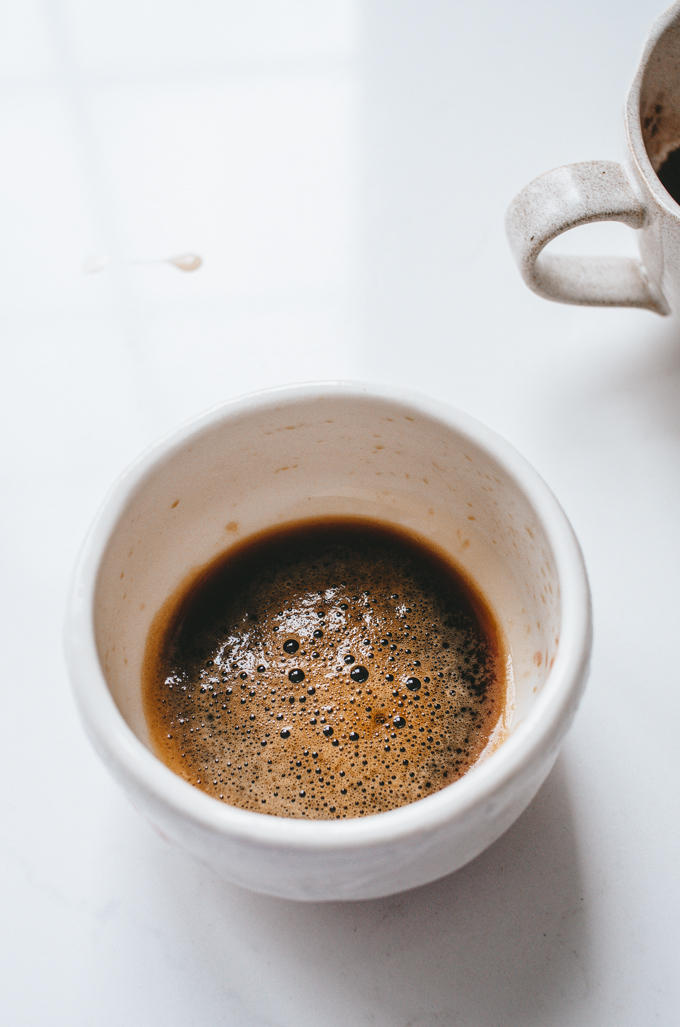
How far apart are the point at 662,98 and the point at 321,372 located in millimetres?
347

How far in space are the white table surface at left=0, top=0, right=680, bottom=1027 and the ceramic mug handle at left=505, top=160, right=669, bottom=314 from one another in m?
0.07

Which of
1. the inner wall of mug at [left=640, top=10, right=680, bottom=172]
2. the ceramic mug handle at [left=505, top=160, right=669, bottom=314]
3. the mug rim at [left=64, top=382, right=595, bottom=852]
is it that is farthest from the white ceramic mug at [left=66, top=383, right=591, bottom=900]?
the inner wall of mug at [left=640, top=10, right=680, bottom=172]

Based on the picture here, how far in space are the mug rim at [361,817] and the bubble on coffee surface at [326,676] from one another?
0.08m

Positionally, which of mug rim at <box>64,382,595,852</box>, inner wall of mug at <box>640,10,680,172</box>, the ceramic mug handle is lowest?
mug rim at <box>64,382,595,852</box>

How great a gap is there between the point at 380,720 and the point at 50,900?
0.71 feet

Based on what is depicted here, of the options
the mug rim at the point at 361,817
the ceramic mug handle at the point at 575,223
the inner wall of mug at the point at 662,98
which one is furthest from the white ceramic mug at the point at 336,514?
the inner wall of mug at the point at 662,98

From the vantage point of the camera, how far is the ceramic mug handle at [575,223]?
60cm

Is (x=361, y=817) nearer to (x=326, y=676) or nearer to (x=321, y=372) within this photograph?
(x=326, y=676)

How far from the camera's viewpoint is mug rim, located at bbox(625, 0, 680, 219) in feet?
1.89

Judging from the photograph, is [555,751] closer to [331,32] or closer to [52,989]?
[52,989]

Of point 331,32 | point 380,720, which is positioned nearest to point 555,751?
point 380,720

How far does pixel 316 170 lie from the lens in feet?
2.73

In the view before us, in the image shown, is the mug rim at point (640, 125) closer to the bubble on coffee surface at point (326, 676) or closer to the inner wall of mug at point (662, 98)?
the inner wall of mug at point (662, 98)

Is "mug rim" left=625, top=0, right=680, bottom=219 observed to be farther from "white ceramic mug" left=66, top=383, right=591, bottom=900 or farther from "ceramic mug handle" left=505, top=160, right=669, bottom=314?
"white ceramic mug" left=66, top=383, right=591, bottom=900
